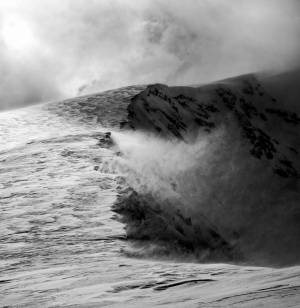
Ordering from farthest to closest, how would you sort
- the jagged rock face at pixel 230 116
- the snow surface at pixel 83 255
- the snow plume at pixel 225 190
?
the jagged rock face at pixel 230 116 → the snow plume at pixel 225 190 → the snow surface at pixel 83 255

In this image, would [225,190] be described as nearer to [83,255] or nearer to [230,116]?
[230,116]

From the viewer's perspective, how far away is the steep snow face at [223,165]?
36688mm

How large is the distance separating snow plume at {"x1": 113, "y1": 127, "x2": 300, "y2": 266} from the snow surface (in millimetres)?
2753

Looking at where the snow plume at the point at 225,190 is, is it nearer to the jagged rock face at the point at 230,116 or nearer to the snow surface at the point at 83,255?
the jagged rock face at the point at 230,116

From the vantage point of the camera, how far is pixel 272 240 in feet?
152

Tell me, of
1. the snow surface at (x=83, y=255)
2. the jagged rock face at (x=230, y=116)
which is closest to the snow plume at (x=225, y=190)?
the jagged rock face at (x=230, y=116)

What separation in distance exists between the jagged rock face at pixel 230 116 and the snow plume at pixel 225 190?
2.23 meters

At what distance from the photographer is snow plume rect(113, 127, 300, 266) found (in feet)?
87.2

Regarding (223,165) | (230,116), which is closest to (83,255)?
(223,165)

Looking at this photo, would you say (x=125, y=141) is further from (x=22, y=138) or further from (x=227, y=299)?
(x=227, y=299)

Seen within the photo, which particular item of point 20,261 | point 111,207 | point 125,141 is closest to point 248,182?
point 125,141

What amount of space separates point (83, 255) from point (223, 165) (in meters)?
43.7

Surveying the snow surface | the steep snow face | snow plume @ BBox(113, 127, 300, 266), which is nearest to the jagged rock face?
the steep snow face

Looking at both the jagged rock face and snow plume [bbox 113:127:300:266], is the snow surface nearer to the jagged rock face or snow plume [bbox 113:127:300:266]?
snow plume [bbox 113:127:300:266]
